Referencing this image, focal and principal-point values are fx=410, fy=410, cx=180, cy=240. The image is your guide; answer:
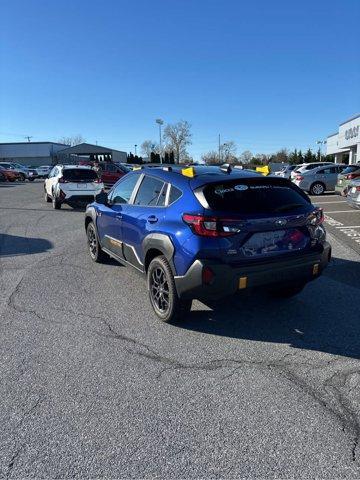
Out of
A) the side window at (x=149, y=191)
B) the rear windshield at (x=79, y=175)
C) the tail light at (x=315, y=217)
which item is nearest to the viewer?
the tail light at (x=315, y=217)

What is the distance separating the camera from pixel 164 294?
4555 millimetres

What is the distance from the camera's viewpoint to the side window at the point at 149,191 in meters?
4.88

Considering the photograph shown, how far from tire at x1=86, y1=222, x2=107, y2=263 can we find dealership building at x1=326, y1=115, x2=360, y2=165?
133 ft

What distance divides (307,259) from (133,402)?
2401 millimetres

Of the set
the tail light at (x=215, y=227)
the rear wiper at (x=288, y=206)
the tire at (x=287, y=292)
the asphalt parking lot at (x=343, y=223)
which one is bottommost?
the asphalt parking lot at (x=343, y=223)

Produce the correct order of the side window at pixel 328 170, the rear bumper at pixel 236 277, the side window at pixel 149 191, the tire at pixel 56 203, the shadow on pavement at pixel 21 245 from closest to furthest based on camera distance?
the rear bumper at pixel 236 277 → the side window at pixel 149 191 → the shadow on pavement at pixel 21 245 → the tire at pixel 56 203 → the side window at pixel 328 170

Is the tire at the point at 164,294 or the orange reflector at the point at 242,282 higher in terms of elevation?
the orange reflector at the point at 242,282

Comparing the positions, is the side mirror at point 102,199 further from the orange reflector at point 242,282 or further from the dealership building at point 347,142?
the dealership building at point 347,142

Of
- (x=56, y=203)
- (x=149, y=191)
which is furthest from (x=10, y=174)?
(x=149, y=191)

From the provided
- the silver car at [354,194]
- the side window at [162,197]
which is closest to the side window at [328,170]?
the silver car at [354,194]

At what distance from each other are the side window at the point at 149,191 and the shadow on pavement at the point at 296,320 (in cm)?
145

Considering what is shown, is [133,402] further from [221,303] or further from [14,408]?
[221,303]

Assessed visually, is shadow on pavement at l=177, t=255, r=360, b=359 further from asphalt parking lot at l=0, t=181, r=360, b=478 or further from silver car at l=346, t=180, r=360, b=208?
silver car at l=346, t=180, r=360, b=208

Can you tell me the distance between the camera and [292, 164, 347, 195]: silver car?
20266mm
